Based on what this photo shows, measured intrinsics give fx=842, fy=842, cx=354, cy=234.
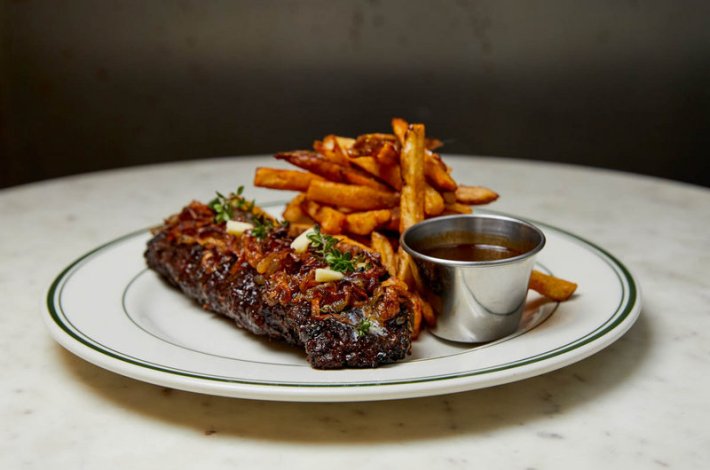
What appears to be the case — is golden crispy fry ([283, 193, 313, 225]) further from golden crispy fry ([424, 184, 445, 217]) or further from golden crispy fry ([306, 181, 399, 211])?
golden crispy fry ([424, 184, 445, 217])

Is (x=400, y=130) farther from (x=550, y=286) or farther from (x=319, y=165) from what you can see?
(x=550, y=286)

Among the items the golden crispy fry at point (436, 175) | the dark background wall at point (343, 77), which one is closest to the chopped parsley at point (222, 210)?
the golden crispy fry at point (436, 175)

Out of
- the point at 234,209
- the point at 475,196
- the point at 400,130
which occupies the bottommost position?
the point at 234,209

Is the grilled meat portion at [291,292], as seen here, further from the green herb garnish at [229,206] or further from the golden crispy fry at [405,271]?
the golden crispy fry at [405,271]

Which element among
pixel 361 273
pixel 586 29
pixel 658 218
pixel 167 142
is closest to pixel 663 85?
pixel 586 29

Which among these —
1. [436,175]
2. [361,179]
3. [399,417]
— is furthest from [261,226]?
[399,417]
